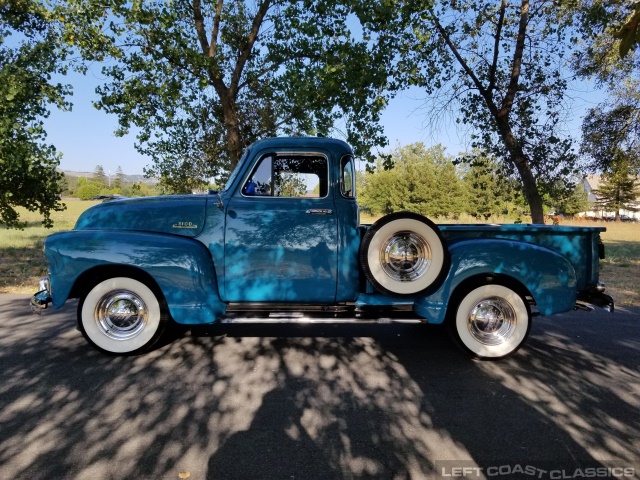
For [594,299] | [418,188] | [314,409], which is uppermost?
[418,188]

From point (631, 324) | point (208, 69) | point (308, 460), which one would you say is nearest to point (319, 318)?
point (308, 460)

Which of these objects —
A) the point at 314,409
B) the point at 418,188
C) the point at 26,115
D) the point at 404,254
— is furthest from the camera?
the point at 418,188

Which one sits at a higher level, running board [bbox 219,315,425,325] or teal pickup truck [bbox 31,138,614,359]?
teal pickup truck [bbox 31,138,614,359]

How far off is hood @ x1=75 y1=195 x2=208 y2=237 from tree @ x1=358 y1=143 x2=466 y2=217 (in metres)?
39.5

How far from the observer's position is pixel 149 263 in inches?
147

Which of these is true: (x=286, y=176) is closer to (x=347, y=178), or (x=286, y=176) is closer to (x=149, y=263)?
(x=347, y=178)

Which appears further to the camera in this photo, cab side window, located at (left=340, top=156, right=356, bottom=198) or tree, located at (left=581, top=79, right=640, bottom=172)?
tree, located at (left=581, top=79, right=640, bottom=172)

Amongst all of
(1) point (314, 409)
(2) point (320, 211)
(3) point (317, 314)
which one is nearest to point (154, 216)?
(2) point (320, 211)

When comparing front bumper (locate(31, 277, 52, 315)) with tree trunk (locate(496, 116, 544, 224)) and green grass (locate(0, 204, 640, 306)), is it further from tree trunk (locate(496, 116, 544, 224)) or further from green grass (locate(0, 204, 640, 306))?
tree trunk (locate(496, 116, 544, 224))

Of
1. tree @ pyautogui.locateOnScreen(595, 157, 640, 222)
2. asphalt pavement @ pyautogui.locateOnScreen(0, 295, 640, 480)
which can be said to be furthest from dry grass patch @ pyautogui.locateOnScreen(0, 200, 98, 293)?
tree @ pyautogui.locateOnScreen(595, 157, 640, 222)

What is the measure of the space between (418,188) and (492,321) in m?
43.2

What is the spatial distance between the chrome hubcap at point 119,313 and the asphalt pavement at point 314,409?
0.25 m

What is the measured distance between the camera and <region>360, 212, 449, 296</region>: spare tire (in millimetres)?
3750

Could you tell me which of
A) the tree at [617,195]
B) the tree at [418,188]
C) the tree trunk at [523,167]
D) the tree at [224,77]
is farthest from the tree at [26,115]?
the tree at [617,195]
